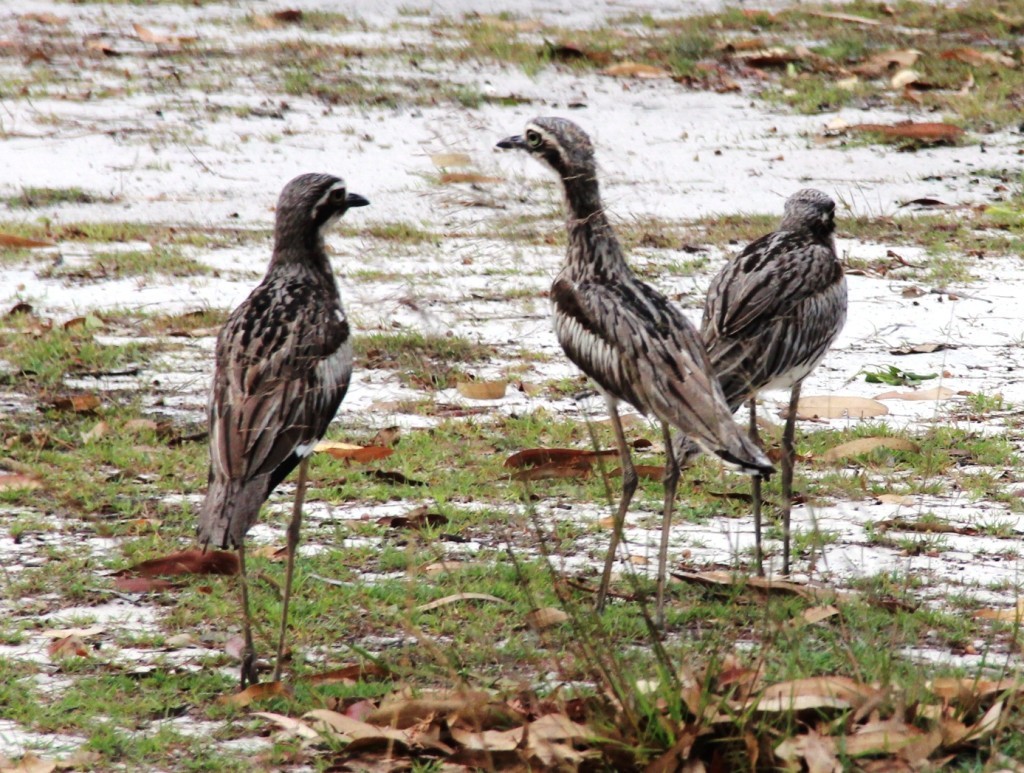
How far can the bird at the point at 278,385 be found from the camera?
438cm

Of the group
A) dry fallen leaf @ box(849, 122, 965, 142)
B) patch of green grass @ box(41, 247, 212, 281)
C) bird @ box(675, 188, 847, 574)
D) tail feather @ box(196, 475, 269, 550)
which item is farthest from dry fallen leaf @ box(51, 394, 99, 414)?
dry fallen leaf @ box(849, 122, 965, 142)

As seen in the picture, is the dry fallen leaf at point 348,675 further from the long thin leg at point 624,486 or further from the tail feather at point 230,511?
the long thin leg at point 624,486

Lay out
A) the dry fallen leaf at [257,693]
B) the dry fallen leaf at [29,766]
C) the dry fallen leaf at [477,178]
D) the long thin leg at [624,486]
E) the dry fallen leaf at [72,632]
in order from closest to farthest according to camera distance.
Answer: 1. the dry fallen leaf at [29,766]
2. the dry fallen leaf at [477,178]
3. the dry fallen leaf at [257,693]
4. the dry fallen leaf at [72,632]
5. the long thin leg at [624,486]

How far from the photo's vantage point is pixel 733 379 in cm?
520

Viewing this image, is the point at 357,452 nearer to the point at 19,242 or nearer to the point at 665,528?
the point at 665,528

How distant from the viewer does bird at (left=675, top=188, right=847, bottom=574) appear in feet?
17.3

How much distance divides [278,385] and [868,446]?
2844mm

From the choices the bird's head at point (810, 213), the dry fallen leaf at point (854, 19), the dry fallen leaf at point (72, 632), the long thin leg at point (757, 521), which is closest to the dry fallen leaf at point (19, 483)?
the dry fallen leaf at point (72, 632)

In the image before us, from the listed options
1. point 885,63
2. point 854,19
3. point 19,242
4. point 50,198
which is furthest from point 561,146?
point 854,19

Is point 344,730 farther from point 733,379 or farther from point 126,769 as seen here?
point 733,379

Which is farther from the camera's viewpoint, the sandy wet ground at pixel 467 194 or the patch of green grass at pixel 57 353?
the patch of green grass at pixel 57 353

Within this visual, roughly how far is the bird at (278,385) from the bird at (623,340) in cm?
79

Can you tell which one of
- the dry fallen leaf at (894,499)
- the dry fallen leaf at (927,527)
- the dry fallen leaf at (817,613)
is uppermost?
the dry fallen leaf at (894,499)

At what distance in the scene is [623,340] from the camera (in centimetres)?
498
